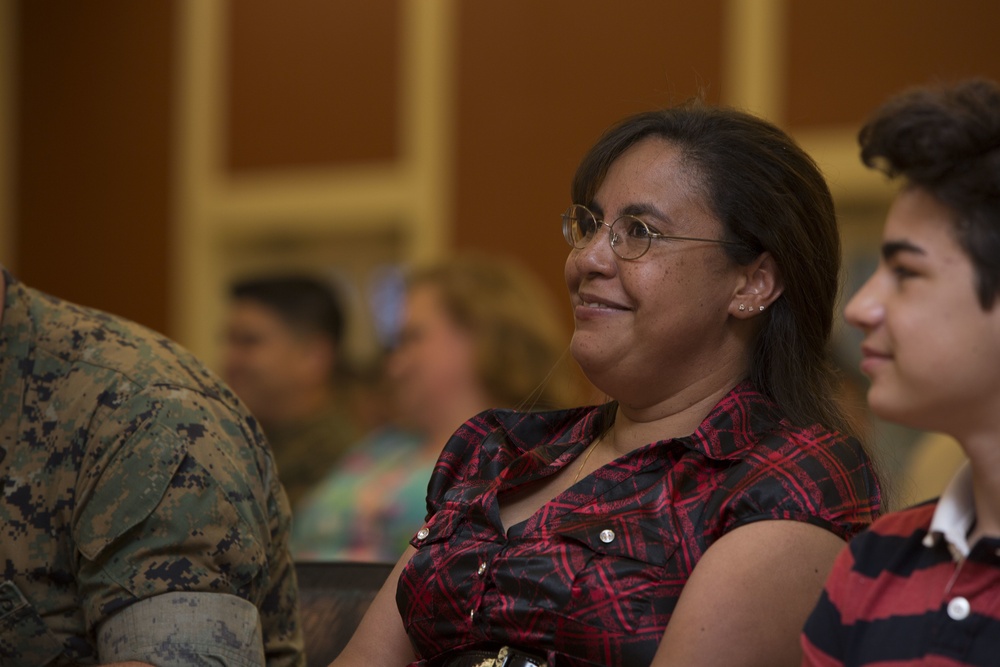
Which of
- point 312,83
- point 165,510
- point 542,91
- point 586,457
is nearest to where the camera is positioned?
point 165,510

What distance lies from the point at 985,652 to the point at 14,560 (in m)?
1.31

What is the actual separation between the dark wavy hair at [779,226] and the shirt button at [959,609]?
1.75 ft

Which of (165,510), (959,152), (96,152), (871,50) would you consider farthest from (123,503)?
(96,152)

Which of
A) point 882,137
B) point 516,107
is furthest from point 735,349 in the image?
point 516,107

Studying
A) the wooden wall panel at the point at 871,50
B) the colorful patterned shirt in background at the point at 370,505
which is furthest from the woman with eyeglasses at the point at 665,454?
the wooden wall panel at the point at 871,50

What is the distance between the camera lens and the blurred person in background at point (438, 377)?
3.60 meters

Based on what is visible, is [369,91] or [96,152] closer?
[369,91]

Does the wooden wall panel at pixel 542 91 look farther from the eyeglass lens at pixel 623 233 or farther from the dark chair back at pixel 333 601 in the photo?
the eyeglass lens at pixel 623 233

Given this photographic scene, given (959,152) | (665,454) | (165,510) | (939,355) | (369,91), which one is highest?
(959,152)

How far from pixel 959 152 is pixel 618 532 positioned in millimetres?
657

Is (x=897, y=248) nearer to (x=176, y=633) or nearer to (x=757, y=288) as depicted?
(x=757, y=288)

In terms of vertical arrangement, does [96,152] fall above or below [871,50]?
below

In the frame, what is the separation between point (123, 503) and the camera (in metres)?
1.82

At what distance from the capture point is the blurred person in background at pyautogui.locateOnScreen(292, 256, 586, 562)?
360 centimetres
